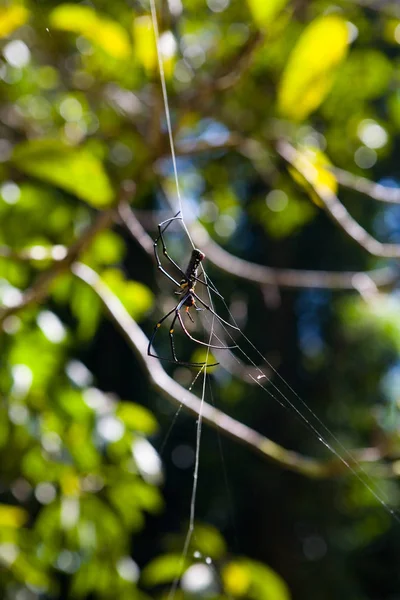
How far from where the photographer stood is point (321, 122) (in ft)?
7.55

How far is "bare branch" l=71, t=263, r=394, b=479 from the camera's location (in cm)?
99

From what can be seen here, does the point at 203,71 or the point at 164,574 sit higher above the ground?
the point at 203,71

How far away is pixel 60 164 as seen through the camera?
1.08 metres

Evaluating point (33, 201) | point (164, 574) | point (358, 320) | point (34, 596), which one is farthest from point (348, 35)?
point (358, 320)

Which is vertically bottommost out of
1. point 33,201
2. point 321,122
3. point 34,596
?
point 34,596

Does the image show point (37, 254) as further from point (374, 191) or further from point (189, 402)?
point (374, 191)

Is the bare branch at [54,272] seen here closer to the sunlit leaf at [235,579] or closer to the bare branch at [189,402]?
the bare branch at [189,402]

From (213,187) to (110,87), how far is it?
531mm

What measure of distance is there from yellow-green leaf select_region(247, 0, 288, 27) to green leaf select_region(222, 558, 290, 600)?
3.32 ft

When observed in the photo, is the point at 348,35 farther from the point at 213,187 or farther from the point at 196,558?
the point at 213,187

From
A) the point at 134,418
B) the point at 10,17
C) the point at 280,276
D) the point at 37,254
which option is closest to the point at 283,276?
the point at 280,276

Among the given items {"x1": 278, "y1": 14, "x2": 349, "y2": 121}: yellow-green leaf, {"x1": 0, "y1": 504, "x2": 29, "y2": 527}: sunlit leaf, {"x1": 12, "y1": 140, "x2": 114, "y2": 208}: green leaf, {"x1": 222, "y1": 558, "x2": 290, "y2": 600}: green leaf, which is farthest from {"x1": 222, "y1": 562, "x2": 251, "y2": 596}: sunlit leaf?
{"x1": 278, "y1": 14, "x2": 349, "y2": 121}: yellow-green leaf

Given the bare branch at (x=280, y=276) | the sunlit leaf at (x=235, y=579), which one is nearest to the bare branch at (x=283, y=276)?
the bare branch at (x=280, y=276)

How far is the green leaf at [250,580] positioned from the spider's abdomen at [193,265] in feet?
2.23
